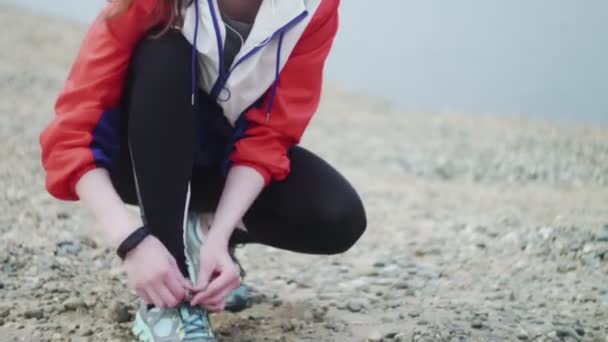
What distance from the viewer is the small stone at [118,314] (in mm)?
1724

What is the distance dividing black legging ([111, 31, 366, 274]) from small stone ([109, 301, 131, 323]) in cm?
23

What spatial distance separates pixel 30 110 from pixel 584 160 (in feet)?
11.9

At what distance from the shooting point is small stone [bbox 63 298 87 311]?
1.82 metres

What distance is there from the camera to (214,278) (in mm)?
1463

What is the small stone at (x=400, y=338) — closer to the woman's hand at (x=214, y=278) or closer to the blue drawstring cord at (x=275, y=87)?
the woman's hand at (x=214, y=278)

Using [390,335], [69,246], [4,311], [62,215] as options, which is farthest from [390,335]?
[62,215]

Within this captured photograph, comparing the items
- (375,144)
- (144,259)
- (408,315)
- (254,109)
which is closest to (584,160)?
(375,144)

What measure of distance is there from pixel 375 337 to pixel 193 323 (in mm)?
433

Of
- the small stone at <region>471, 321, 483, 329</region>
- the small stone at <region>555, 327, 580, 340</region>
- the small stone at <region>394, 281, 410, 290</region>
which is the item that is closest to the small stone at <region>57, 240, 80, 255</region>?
the small stone at <region>394, 281, 410, 290</region>

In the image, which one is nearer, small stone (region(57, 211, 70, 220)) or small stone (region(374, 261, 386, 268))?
small stone (region(374, 261, 386, 268))

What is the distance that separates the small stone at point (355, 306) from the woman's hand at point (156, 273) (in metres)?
0.62

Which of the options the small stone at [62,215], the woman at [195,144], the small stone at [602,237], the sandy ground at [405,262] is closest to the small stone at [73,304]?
the sandy ground at [405,262]

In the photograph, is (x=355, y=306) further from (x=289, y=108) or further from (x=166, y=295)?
(x=166, y=295)

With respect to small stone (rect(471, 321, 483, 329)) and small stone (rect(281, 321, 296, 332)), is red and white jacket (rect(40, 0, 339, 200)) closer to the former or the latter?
small stone (rect(281, 321, 296, 332))
